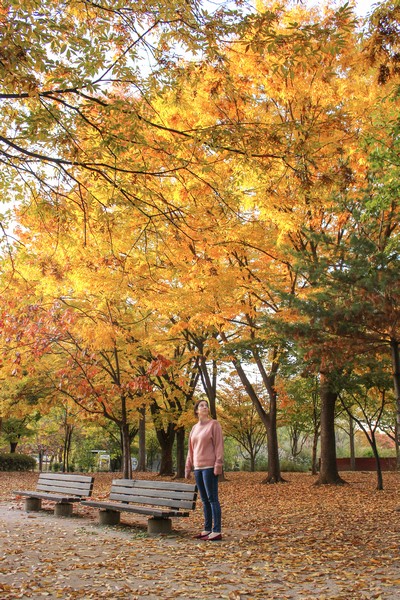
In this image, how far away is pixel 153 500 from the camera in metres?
7.38

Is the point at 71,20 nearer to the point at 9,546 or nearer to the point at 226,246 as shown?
the point at 226,246

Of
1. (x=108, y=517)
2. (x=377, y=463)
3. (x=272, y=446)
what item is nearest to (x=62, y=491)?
(x=108, y=517)

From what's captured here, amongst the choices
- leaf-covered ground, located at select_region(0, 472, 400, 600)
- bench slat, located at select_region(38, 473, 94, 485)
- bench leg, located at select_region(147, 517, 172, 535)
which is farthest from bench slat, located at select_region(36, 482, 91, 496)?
bench leg, located at select_region(147, 517, 172, 535)

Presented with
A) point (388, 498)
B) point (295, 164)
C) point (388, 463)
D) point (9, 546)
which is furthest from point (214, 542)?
point (388, 463)

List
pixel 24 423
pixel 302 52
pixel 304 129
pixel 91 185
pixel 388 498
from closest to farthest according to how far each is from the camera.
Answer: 1. pixel 302 52
2. pixel 304 129
3. pixel 91 185
4. pixel 388 498
5. pixel 24 423

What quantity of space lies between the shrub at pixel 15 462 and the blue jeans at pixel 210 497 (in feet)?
68.7

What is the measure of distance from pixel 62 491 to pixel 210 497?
393cm

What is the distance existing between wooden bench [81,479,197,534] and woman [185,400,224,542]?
8.7 inches

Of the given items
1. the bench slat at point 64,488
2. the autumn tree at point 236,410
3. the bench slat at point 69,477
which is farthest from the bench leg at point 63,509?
the autumn tree at point 236,410

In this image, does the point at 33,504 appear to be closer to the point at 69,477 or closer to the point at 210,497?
the point at 69,477

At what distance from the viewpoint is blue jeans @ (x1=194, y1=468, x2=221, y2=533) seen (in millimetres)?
6566

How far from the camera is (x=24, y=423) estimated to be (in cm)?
2500

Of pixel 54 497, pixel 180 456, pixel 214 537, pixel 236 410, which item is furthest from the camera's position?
pixel 236 410

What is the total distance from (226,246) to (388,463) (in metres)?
26.8
